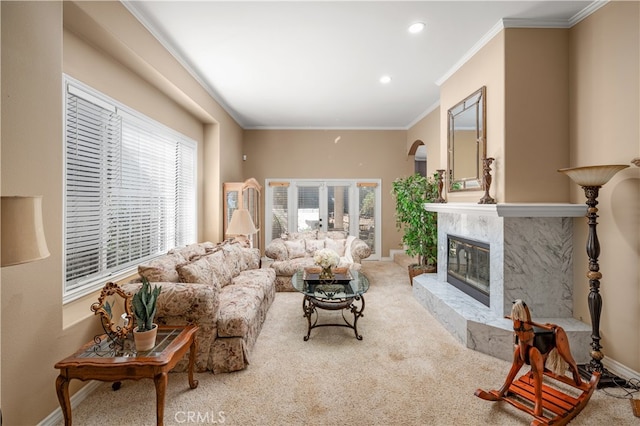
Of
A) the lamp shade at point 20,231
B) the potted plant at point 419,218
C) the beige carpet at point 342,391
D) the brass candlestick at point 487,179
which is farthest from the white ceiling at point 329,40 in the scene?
the beige carpet at point 342,391

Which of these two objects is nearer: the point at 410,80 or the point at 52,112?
the point at 52,112

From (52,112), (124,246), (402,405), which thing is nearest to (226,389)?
(402,405)

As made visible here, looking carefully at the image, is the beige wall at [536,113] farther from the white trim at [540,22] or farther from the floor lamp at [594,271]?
the floor lamp at [594,271]

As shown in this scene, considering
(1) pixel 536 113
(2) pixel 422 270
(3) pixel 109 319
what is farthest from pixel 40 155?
(2) pixel 422 270

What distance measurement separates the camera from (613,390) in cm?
230

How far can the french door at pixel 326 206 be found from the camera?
7.31 meters

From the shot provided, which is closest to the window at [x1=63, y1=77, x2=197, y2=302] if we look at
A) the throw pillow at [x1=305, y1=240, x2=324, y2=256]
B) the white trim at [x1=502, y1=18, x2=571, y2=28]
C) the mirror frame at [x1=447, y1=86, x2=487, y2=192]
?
the throw pillow at [x1=305, y1=240, x2=324, y2=256]

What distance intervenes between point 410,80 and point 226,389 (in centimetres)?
436

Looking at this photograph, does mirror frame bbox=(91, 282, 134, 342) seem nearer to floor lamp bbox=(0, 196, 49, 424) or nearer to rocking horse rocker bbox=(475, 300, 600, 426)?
floor lamp bbox=(0, 196, 49, 424)

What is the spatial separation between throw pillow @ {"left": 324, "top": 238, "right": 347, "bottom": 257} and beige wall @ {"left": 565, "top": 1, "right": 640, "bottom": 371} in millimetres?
3581

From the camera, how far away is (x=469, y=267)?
372 centimetres

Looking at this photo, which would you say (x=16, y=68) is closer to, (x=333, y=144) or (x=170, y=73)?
(x=170, y=73)

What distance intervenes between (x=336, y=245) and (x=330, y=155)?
244 centimetres

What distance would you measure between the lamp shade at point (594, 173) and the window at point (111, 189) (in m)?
4.06
